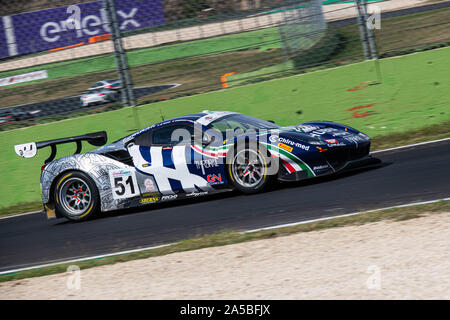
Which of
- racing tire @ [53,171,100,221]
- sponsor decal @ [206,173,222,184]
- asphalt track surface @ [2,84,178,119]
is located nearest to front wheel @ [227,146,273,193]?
sponsor decal @ [206,173,222,184]

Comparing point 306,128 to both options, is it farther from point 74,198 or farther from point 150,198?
point 74,198

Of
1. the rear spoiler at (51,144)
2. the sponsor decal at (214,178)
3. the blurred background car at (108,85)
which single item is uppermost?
the blurred background car at (108,85)

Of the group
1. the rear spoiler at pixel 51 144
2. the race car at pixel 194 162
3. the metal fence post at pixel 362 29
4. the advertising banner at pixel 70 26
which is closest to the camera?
the race car at pixel 194 162

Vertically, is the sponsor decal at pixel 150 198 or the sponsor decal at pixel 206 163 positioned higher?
the sponsor decal at pixel 206 163

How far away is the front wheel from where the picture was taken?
7.74 m

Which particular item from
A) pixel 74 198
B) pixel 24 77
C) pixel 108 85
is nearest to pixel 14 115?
Result: pixel 24 77

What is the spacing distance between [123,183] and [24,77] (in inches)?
143

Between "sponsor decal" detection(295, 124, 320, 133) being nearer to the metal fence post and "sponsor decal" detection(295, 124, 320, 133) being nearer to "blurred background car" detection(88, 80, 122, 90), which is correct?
the metal fence post

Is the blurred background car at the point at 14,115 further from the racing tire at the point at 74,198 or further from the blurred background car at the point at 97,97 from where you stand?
the racing tire at the point at 74,198

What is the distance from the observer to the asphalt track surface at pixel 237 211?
678cm

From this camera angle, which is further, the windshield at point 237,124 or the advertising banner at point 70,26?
the advertising banner at point 70,26

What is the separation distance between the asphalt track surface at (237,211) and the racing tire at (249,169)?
6.7 inches

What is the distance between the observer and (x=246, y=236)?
6152 mm

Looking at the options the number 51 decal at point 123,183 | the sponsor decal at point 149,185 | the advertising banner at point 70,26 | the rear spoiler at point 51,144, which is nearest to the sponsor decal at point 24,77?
the advertising banner at point 70,26
